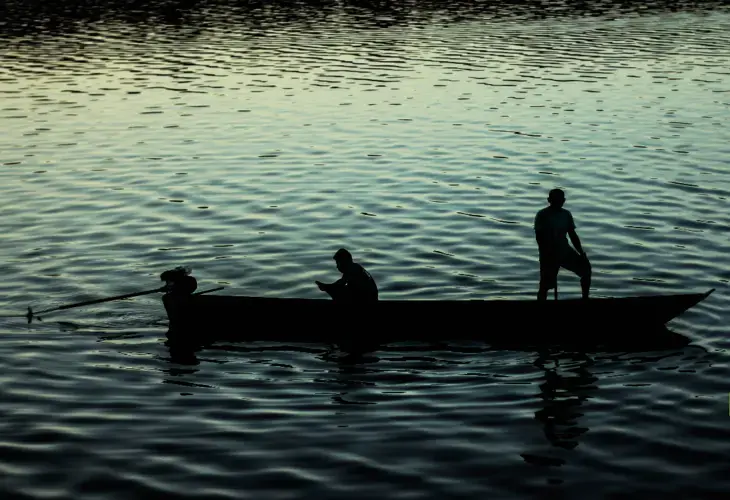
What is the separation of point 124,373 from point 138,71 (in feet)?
93.5

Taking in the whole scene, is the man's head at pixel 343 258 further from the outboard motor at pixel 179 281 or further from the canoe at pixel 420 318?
the outboard motor at pixel 179 281

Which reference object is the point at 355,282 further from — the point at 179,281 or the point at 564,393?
the point at 564,393

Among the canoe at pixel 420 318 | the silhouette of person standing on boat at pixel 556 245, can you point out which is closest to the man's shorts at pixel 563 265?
the silhouette of person standing on boat at pixel 556 245

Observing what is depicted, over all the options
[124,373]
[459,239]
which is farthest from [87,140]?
[124,373]

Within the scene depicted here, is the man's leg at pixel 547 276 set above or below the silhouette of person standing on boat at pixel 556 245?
below

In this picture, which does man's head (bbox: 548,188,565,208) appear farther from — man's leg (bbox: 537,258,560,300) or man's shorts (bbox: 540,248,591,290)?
man's leg (bbox: 537,258,560,300)

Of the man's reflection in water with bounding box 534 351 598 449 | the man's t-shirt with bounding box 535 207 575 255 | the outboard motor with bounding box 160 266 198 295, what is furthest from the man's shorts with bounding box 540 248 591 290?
the outboard motor with bounding box 160 266 198 295

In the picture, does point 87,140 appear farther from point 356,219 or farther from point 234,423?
point 234,423

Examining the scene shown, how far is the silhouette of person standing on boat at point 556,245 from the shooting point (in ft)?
57.8

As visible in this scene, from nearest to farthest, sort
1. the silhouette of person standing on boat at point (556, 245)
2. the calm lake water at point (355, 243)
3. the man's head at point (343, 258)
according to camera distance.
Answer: the calm lake water at point (355, 243), the man's head at point (343, 258), the silhouette of person standing on boat at point (556, 245)

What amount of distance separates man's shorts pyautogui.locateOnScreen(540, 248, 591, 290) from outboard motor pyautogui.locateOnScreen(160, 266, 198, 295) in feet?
17.8

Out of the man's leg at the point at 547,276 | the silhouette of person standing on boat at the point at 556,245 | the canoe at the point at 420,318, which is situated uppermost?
the silhouette of person standing on boat at the point at 556,245

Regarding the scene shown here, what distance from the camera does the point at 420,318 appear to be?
56.7 feet

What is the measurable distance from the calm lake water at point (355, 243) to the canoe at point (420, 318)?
14.6 inches
